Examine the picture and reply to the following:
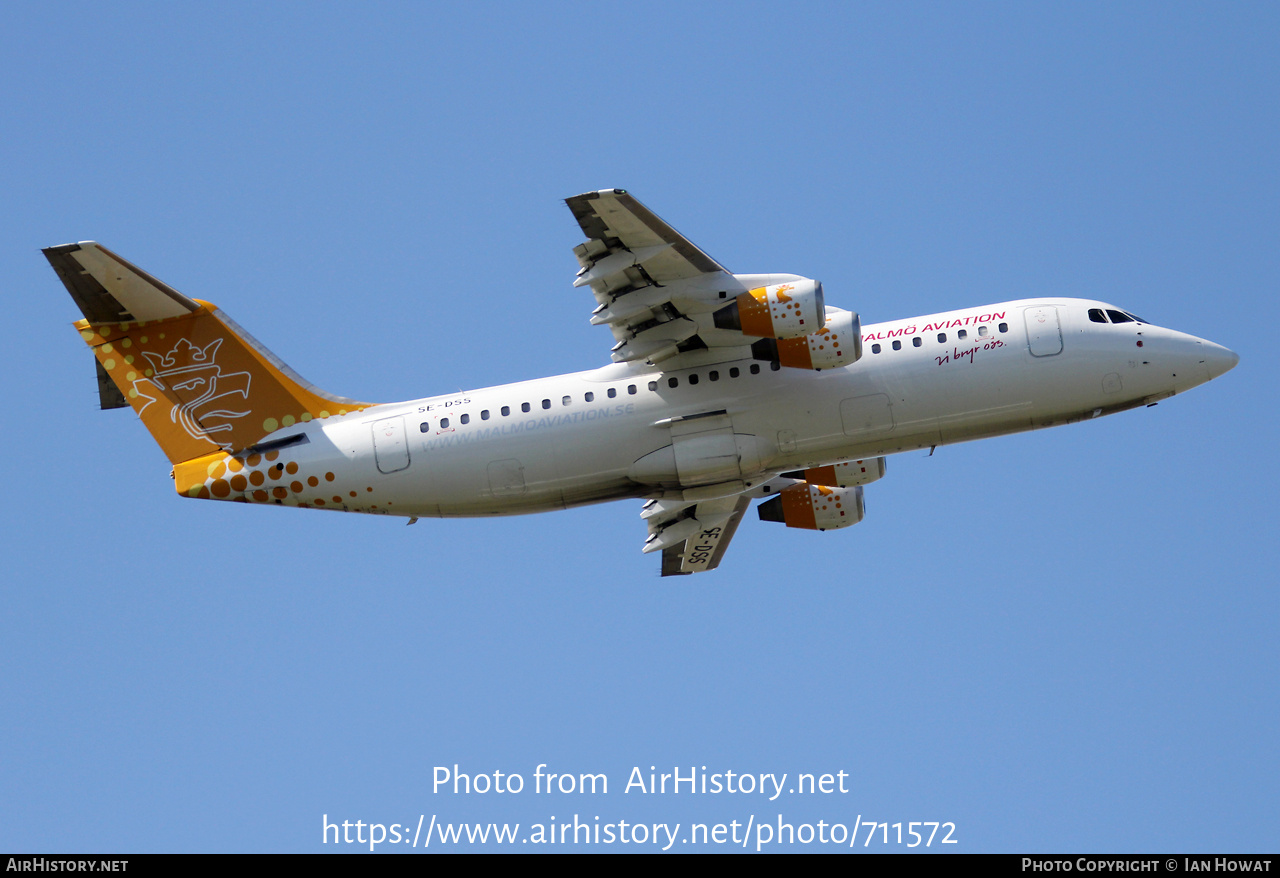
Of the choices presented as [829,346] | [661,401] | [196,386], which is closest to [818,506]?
[661,401]

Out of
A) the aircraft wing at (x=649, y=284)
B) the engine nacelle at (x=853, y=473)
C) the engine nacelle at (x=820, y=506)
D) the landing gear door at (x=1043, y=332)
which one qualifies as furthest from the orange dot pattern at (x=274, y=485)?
the landing gear door at (x=1043, y=332)

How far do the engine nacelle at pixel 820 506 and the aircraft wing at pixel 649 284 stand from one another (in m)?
5.00

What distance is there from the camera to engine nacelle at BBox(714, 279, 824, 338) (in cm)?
2152

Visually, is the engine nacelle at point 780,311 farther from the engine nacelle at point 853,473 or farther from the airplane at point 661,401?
the engine nacelle at point 853,473

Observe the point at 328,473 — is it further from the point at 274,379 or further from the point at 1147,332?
the point at 1147,332

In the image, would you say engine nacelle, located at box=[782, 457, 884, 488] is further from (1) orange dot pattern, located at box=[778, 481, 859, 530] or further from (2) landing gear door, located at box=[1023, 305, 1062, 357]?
(2) landing gear door, located at box=[1023, 305, 1062, 357]

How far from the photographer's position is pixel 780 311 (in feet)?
70.8

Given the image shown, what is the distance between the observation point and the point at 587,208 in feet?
67.8

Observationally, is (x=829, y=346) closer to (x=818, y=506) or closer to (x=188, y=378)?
(x=818, y=506)

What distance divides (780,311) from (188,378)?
1044 cm
